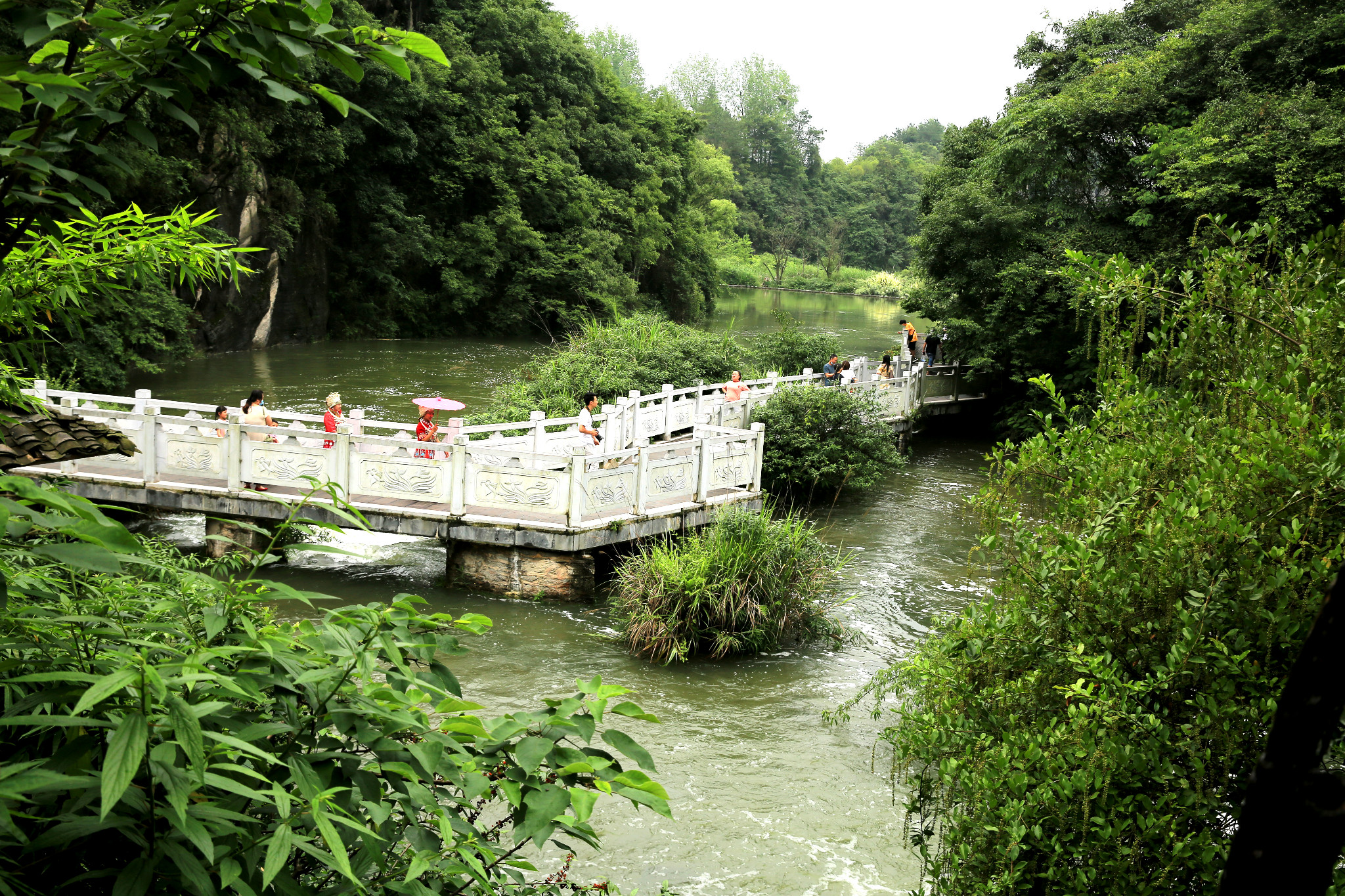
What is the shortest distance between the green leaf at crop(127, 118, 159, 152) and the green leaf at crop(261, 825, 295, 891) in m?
1.35

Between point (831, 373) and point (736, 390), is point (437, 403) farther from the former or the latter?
point (831, 373)

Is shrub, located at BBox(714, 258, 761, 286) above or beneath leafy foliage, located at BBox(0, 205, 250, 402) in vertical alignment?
above

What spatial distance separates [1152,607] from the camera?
4.21 metres

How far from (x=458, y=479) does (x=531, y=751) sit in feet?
32.5

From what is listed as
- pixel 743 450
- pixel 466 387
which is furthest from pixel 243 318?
pixel 743 450

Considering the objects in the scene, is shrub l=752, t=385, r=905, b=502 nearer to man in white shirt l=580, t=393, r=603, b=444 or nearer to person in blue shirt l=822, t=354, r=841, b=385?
person in blue shirt l=822, t=354, r=841, b=385

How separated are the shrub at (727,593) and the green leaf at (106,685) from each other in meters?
8.88

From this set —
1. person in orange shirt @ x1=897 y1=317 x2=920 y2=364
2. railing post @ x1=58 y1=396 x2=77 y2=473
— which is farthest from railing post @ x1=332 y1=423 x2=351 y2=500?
person in orange shirt @ x1=897 y1=317 x2=920 y2=364

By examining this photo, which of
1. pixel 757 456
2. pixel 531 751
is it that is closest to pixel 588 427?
pixel 757 456

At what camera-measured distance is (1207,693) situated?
3.73 meters

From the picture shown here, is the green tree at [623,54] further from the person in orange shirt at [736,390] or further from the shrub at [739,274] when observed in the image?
the person in orange shirt at [736,390]

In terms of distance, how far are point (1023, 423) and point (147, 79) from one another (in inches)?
904

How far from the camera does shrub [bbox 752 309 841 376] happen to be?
24.3 meters

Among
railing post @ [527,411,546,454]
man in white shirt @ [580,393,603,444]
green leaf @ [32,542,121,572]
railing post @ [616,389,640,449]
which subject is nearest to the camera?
green leaf @ [32,542,121,572]
